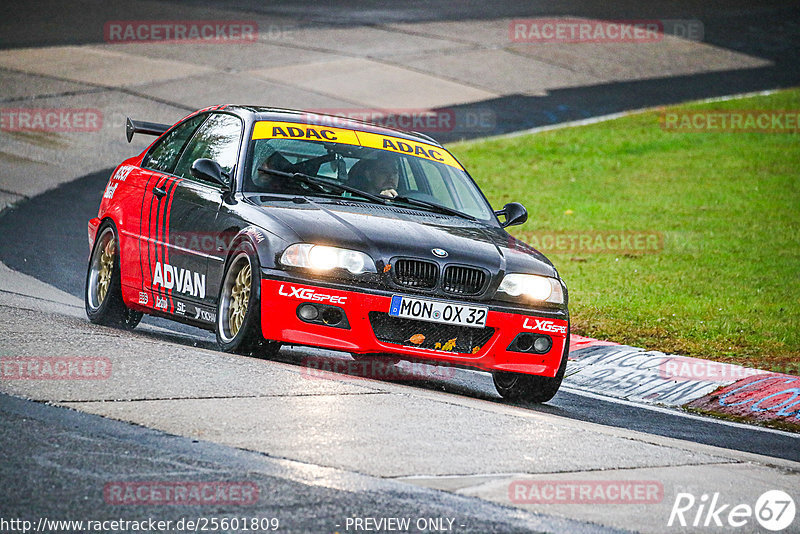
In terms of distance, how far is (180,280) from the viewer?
8711 mm

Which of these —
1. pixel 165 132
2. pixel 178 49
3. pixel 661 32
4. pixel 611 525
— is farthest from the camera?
pixel 661 32

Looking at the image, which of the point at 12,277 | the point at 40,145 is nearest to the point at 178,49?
the point at 40,145

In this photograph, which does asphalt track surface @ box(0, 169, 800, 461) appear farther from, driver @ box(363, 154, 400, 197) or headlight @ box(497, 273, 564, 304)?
driver @ box(363, 154, 400, 197)

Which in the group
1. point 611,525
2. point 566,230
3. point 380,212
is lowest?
point 566,230

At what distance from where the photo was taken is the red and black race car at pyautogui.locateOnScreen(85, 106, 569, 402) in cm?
765

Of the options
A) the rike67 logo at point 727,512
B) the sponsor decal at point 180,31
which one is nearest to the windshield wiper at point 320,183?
the rike67 logo at point 727,512

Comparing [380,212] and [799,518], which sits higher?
[380,212]

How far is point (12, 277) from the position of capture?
11094 mm

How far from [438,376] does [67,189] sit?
850 centimetres

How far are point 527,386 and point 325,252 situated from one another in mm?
1665

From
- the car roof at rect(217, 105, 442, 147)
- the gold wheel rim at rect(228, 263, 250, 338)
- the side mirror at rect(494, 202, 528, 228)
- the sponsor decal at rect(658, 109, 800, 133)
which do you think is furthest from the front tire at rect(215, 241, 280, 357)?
the sponsor decal at rect(658, 109, 800, 133)

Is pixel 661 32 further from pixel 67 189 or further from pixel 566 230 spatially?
pixel 67 189

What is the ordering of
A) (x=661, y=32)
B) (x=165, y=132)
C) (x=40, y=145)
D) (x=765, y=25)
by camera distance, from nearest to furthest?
1. (x=165, y=132)
2. (x=40, y=145)
3. (x=661, y=32)
4. (x=765, y=25)

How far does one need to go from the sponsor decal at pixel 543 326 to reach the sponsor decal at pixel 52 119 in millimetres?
13226
